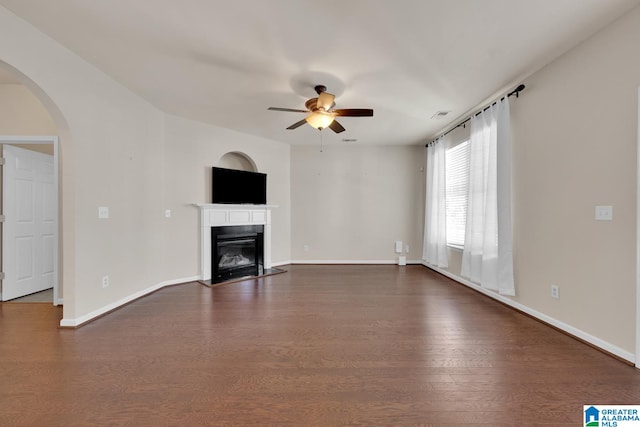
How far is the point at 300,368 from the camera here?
1956 mm

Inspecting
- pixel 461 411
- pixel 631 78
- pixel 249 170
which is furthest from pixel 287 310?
pixel 631 78

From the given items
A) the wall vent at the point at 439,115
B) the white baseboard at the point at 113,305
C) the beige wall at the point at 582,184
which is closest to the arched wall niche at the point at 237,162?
the white baseboard at the point at 113,305

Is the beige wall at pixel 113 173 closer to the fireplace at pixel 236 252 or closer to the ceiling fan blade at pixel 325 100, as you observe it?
the fireplace at pixel 236 252

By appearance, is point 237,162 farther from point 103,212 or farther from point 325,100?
point 325,100

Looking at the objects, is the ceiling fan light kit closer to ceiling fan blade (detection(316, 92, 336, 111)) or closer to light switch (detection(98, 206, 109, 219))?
ceiling fan blade (detection(316, 92, 336, 111))

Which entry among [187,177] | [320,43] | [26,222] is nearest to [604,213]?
[320,43]

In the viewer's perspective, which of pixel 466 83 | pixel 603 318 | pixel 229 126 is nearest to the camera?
pixel 603 318

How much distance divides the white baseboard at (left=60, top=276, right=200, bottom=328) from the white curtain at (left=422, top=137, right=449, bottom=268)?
4.29 metres

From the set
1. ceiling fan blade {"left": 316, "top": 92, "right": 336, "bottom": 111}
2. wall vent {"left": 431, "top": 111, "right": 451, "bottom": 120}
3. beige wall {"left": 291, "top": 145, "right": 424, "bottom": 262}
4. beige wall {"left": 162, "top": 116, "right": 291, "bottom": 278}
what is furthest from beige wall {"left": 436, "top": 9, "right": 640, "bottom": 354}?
beige wall {"left": 162, "top": 116, "right": 291, "bottom": 278}

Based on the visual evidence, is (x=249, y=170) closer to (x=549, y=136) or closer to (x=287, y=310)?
(x=287, y=310)

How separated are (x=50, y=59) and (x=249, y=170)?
3.20 meters

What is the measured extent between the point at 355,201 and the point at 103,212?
14.3ft

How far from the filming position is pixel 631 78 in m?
2.02

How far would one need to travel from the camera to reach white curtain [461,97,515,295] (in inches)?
125
